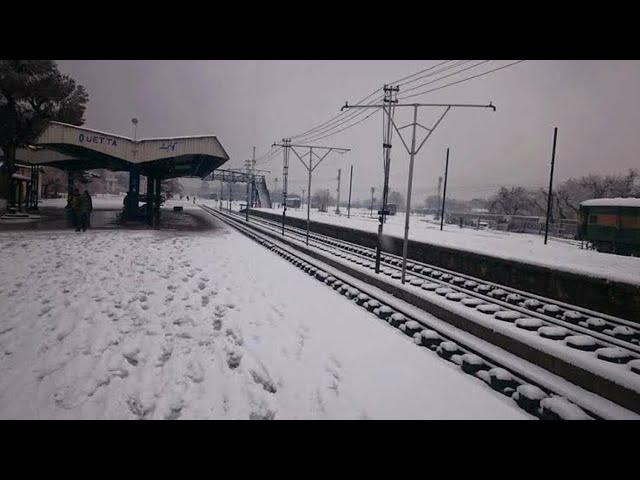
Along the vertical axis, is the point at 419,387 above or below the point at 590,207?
below

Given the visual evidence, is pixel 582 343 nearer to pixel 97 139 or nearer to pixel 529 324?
pixel 529 324

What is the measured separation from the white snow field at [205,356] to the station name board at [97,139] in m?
13.8

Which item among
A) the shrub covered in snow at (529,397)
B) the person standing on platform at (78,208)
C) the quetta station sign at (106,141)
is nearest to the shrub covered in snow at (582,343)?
the shrub covered in snow at (529,397)

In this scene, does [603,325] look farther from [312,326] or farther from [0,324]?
[0,324]

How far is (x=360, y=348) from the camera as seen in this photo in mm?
5680

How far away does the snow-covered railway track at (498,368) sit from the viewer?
3904mm

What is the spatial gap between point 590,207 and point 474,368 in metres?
22.7

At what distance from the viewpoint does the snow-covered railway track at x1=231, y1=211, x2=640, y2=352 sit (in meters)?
6.00

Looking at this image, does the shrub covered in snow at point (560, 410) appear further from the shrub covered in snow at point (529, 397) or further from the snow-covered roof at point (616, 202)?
the snow-covered roof at point (616, 202)

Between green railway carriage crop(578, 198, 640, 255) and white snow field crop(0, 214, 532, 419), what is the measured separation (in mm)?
19830
